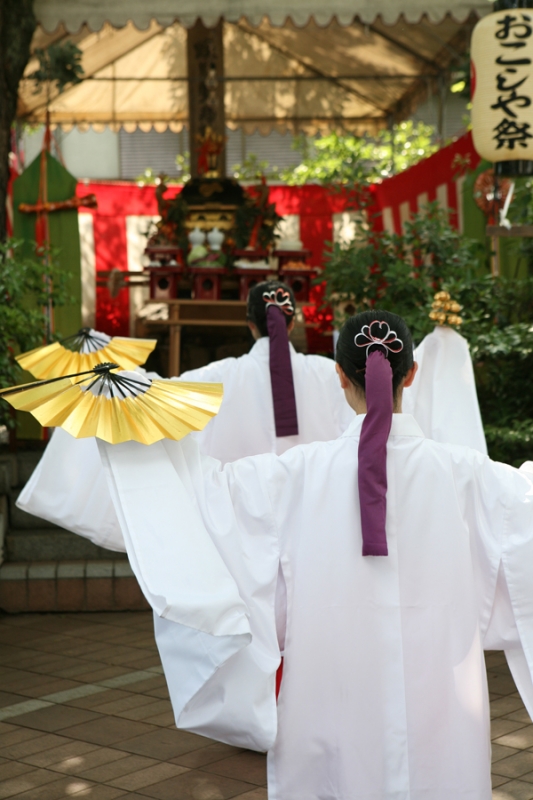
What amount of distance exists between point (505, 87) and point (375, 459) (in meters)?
4.66

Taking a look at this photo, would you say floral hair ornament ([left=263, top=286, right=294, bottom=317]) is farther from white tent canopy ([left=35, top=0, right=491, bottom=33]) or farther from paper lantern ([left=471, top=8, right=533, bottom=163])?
white tent canopy ([left=35, top=0, right=491, bottom=33])

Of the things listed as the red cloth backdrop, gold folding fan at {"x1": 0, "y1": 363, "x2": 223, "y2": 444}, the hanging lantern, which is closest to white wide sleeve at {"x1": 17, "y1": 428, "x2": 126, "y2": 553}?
gold folding fan at {"x1": 0, "y1": 363, "x2": 223, "y2": 444}

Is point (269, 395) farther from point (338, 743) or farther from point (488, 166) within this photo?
point (488, 166)

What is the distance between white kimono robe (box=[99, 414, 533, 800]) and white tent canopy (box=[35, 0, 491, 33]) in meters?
5.38

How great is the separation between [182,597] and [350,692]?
20.8 inches

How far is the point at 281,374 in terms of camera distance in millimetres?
→ 4160

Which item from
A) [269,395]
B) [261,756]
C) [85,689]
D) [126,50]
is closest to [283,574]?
[261,756]

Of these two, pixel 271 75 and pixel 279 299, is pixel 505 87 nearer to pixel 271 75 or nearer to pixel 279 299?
pixel 279 299

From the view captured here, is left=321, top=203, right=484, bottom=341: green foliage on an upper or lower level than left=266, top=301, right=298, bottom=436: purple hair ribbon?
upper

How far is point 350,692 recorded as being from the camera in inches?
91.5

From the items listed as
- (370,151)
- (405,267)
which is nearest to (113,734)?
(405,267)

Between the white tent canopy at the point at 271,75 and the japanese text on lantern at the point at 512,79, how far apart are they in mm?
2941

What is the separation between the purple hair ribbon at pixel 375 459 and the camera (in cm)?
226

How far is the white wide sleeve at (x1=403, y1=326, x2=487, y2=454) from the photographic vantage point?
4027 millimetres
